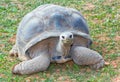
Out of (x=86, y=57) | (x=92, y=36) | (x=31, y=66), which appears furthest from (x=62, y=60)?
(x=92, y=36)

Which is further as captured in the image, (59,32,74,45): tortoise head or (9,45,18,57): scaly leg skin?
(9,45,18,57): scaly leg skin

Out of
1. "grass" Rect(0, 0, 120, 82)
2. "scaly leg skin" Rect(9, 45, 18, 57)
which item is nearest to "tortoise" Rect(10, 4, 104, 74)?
"grass" Rect(0, 0, 120, 82)

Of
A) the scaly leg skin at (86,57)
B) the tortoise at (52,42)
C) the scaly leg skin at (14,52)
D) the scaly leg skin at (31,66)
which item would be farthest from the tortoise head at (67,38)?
the scaly leg skin at (14,52)

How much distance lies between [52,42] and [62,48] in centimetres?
18

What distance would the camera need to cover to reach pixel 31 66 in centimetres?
486

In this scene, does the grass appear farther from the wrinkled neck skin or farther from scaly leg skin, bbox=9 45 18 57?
the wrinkled neck skin

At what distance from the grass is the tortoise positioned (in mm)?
115

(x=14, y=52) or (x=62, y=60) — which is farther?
(x=14, y=52)

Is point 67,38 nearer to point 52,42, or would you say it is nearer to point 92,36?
point 52,42

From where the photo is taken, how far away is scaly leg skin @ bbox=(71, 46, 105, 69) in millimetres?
4984

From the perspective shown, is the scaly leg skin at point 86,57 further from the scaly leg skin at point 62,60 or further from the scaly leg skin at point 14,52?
the scaly leg skin at point 14,52

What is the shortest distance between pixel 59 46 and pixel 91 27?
185cm

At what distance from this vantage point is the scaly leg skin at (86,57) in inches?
196

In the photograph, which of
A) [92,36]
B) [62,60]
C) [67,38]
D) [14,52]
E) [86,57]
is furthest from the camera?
[92,36]
